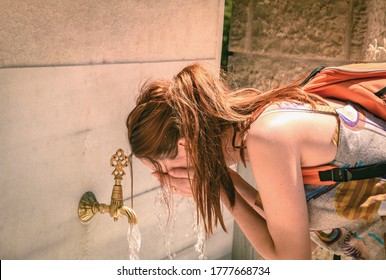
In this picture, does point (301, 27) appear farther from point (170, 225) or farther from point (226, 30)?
point (170, 225)

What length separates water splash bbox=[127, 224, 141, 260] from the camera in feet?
9.13

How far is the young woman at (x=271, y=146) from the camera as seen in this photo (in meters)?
1.98

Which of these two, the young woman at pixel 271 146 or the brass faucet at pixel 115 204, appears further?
the brass faucet at pixel 115 204

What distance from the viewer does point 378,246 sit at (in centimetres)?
220

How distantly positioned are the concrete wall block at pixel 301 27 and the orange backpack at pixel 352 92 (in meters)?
1.14

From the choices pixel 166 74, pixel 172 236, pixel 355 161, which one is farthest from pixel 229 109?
pixel 172 236

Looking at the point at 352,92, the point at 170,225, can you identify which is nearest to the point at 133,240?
the point at 170,225

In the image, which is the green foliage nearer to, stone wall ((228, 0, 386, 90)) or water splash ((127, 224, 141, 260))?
stone wall ((228, 0, 386, 90))

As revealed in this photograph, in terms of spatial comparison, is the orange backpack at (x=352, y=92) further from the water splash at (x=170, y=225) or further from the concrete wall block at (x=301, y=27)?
the concrete wall block at (x=301, y=27)

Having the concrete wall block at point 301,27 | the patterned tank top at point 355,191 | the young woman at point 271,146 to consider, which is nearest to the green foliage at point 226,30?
the concrete wall block at point 301,27

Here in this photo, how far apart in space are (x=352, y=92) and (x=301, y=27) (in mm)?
1275

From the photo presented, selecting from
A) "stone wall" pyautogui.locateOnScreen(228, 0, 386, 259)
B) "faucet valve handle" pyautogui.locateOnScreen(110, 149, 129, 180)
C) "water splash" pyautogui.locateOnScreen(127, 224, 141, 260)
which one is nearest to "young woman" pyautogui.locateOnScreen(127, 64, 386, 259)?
"faucet valve handle" pyautogui.locateOnScreen(110, 149, 129, 180)

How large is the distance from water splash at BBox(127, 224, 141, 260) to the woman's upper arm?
817 mm

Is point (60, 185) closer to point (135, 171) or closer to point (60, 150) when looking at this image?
point (60, 150)
